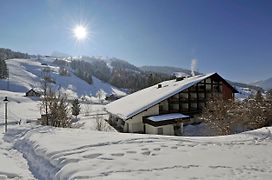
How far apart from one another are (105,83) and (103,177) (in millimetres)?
147007

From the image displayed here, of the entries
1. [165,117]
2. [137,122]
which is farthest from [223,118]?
[137,122]

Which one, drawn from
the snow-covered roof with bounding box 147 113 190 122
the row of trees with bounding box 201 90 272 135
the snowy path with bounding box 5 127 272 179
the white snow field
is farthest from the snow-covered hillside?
the snowy path with bounding box 5 127 272 179

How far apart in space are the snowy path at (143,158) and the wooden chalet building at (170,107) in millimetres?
13664

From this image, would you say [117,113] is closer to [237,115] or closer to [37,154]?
[237,115]

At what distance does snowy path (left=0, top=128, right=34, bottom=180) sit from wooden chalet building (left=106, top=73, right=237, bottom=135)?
552 inches

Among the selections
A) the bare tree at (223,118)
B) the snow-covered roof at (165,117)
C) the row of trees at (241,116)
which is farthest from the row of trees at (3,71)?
the row of trees at (241,116)

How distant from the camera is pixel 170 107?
92.8 ft

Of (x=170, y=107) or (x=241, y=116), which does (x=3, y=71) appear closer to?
(x=170, y=107)

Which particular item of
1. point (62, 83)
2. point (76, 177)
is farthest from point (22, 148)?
point (62, 83)

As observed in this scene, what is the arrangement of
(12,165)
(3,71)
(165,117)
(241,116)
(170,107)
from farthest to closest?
1. (3,71)
2. (170,107)
3. (165,117)
4. (241,116)
5. (12,165)

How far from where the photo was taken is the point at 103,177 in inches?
234

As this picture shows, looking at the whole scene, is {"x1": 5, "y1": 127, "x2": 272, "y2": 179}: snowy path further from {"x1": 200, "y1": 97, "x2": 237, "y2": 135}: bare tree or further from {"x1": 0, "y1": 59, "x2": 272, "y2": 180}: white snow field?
{"x1": 200, "y1": 97, "x2": 237, "y2": 135}: bare tree

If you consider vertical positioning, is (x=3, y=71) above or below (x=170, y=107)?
above

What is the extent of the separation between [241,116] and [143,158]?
1478 cm
